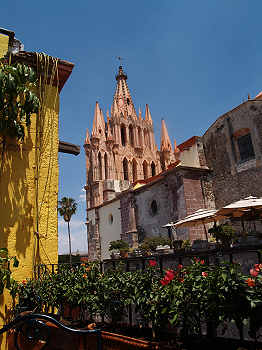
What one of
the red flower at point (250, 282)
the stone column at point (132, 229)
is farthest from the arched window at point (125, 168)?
the red flower at point (250, 282)

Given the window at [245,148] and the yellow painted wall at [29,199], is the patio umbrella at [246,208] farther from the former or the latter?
the yellow painted wall at [29,199]

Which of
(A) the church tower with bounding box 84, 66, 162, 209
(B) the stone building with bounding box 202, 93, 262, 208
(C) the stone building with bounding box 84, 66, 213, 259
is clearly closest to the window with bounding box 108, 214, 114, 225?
(C) the stone building with bounding box 84, 66, 213, 259

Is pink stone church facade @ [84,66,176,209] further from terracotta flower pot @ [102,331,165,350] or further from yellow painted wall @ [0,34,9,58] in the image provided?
terracotta flower pot @ [102,331,165,350]

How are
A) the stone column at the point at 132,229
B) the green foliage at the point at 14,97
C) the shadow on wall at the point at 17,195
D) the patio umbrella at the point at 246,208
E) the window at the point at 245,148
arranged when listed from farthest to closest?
the stone column at the point at 132,229 → the window at the point at 245,148 → the patio umbrella at the point at 246,208 → the shadow on wall at the point at 17,195 → the green foliage at the point at 14,97

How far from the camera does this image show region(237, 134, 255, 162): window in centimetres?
1865

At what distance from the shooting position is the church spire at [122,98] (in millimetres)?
56375

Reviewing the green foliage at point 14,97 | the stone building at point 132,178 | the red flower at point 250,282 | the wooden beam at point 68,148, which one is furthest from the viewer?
the stone building at point 132,178

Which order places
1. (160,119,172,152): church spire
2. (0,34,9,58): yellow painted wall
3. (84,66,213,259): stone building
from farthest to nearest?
(160,119,172,152): church spire < (84,66,213,259): stone building < (0,34,9,58): yellow painted wall

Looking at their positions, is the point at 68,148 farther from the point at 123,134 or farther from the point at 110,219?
the point at 123,134

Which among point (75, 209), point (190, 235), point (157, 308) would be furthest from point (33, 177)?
point (75, 209)

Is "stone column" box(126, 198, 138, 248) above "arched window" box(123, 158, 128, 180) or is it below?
below

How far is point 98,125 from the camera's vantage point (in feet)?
167

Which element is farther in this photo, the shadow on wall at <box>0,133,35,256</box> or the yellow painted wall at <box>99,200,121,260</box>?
the yellow painted wall at <box>99,200,121,260</box>

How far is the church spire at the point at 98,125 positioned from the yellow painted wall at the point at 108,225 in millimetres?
17469
